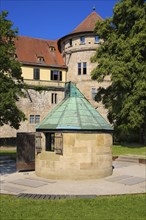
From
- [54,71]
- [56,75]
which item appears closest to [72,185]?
[54,71]

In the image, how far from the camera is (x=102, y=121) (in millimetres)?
16891

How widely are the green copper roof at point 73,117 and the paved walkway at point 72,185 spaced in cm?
247

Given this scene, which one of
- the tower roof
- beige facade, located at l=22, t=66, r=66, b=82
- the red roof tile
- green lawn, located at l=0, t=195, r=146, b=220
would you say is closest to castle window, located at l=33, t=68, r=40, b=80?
beige facade, located at l=22, t=66, r=66, b=82

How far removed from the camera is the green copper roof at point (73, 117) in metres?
15.8

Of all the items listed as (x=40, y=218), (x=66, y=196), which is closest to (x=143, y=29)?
(x=66, y=196)

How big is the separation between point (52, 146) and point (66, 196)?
19.0 feet

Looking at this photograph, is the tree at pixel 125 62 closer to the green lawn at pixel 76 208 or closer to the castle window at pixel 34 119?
the castle window at pixel 34 119

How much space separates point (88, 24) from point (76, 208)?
42375 mm

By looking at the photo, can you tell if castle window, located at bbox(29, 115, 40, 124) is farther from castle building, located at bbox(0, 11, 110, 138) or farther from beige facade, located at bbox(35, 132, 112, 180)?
beige facade, located at bbox(35, 132, 112, 180)

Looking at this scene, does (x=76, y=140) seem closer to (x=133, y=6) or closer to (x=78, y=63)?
(x=133, y=6)

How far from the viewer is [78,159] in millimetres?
15508

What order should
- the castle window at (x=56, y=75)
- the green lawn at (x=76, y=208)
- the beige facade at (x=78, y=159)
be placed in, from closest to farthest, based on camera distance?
1. the green lawn at (x=76, y=208)
2. the beige facade at (x=78, y=159)
3. the castle window at (x=56, y=75)

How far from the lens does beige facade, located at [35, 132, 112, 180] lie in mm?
15477

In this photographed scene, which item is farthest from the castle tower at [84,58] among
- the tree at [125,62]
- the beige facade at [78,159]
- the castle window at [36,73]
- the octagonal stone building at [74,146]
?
the beige facade at [78,159]
